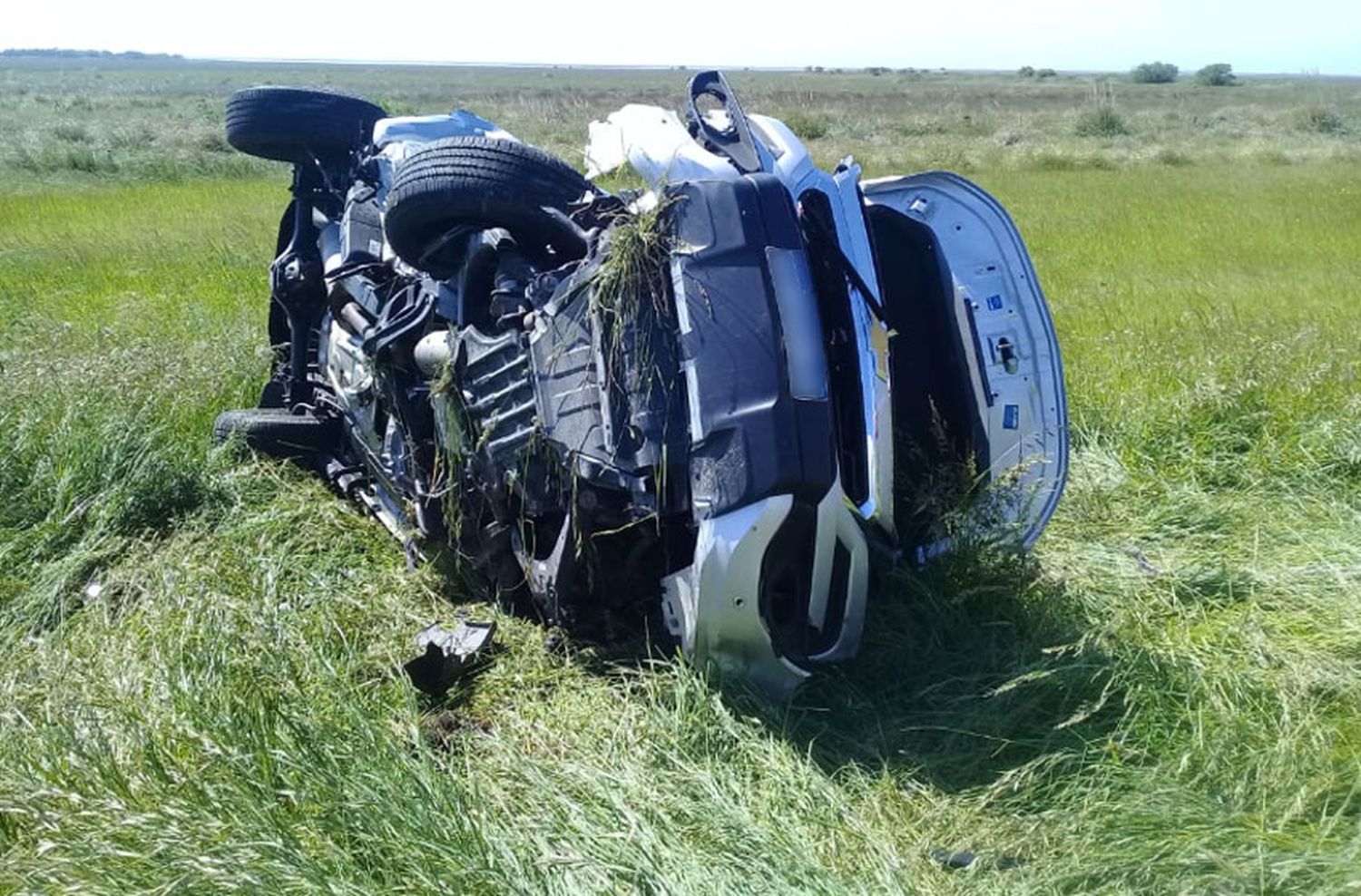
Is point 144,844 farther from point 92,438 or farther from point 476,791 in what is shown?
point 92,438

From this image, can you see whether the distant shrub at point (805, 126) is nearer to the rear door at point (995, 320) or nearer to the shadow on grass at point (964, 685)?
the rear door at point (995, 320)

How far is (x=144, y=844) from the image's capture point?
245 cm

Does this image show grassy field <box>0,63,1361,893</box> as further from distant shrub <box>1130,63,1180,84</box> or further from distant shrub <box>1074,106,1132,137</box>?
distant shrub <box>1130,63,1180,84</box>

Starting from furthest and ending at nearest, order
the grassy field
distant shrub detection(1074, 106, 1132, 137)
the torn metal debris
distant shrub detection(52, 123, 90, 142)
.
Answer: distant shrub detection(1074, 106, 1132, 137)
distant shrub detection(52, 123, 90, 142)
the torn metal debris
the grassy field

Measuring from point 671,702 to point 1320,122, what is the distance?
33.6 meters

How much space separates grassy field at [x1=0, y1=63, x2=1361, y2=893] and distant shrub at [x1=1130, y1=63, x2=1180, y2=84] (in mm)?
93330

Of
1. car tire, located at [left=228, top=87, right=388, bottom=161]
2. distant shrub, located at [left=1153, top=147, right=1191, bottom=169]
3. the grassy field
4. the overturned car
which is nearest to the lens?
the grassy field

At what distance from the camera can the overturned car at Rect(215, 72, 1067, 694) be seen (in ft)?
9.90

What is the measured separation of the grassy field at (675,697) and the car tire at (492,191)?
118 cm

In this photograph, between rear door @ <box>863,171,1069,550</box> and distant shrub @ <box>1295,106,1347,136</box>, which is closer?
rear door @ <box>863,171,1069,550</box>

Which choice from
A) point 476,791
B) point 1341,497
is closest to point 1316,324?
point 1341,497

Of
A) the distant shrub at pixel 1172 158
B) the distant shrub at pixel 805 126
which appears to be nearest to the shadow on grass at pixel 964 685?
the distant shrub at pixel 1172 158

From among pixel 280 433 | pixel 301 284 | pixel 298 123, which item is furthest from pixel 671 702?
pixel 298 123

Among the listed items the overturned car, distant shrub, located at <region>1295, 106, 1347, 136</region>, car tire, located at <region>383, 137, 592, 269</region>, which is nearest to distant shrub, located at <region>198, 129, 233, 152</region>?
the overturned car
